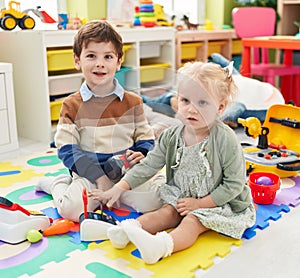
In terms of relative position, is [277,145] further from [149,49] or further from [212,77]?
[149,49]

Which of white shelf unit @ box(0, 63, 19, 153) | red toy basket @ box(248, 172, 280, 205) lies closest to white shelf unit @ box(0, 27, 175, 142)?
white shelf unit @ box(0, 63, 19, 153)

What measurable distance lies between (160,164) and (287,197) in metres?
0.45

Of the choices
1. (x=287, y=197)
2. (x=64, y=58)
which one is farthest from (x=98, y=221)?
(x=64, y=58)

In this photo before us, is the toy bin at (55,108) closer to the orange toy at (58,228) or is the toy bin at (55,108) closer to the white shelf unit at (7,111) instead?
the white shelf unit at (7,111)

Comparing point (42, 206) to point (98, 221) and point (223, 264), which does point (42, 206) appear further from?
point (223, 264)

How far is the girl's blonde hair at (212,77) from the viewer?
1058 millimetres

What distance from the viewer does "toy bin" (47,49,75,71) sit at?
2.02 metres

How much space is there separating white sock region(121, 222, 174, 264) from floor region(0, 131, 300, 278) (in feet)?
0.28

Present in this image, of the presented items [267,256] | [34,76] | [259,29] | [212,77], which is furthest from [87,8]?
[267,256]

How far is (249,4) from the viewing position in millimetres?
3205

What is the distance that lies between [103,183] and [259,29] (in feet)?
6.50

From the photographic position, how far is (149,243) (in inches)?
37.4

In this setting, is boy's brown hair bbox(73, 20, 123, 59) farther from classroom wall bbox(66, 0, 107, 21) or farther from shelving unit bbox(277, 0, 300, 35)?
shelving unit bbox(277, 0, 300, 35)

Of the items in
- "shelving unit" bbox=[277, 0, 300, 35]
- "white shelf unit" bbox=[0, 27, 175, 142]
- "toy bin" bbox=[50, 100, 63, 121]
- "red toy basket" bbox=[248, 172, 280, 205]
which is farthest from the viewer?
"shelving unit" bbox=[277, 0, 300, 35]
